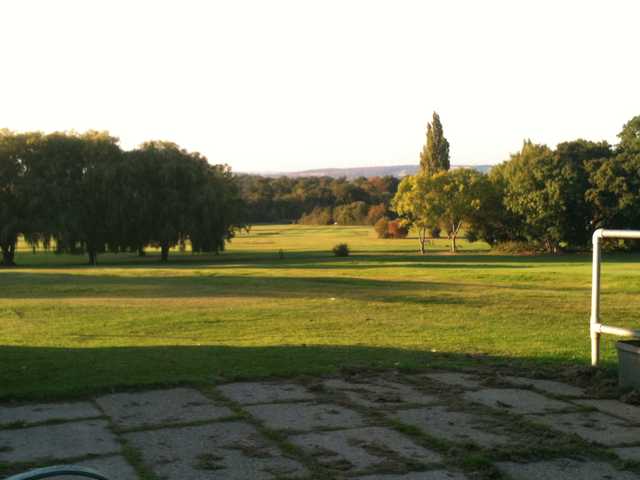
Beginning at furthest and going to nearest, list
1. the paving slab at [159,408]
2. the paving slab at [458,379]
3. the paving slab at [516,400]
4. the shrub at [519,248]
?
1. the shrub at [519,248]
2. the paving slab at [458,379]
3. the paving slab at [516,400]
4. the paving slab at [159,408]

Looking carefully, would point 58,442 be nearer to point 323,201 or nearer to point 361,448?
point 361,448

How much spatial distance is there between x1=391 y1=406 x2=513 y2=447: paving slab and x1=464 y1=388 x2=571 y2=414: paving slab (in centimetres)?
51

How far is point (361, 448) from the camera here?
232 inches

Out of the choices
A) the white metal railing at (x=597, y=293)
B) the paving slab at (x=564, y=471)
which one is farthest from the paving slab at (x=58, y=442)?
the white metal railing at (x=597, y=293)

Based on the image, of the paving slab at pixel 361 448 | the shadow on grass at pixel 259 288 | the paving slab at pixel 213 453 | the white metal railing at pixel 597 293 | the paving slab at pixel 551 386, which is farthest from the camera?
the shadow on grass at pixel 259 288

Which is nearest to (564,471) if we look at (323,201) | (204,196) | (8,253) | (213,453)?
(213,453)

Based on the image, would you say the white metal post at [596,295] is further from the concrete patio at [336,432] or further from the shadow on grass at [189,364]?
the concrete patio at [336,432]

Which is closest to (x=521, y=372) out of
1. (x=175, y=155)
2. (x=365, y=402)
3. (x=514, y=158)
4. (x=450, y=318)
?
(x=365, y=402)

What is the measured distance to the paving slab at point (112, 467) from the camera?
529 centimetres

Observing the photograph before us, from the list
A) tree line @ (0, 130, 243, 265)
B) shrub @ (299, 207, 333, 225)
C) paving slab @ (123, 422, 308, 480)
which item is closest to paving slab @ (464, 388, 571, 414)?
paving slab @ (123, 422, 308, 480)

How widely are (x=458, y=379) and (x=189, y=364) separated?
10.5ft

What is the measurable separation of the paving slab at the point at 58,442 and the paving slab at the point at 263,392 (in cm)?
139

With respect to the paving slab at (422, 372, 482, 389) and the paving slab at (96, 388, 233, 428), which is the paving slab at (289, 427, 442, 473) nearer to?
the paving slab at (96, 388, 233, 428)

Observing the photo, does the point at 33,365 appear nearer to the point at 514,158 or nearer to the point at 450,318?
the point at 450,318
